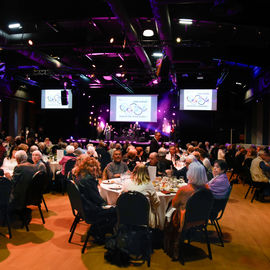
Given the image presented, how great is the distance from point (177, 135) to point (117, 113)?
12.8ft

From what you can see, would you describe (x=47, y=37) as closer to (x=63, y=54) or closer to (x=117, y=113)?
(x=63, y=54)

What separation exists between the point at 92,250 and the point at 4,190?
146cm

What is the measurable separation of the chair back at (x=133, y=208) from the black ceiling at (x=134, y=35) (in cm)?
346

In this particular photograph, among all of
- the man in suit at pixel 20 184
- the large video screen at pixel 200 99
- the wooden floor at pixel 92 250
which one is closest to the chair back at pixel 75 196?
the wooden floor at pixel 92 250

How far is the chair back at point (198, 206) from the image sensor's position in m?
3.04

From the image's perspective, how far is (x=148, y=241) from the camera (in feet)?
10.1

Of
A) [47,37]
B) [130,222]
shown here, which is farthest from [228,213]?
[47,37]

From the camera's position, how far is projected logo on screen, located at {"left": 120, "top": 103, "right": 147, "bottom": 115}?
15.4m

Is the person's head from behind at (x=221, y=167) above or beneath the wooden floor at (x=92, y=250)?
above

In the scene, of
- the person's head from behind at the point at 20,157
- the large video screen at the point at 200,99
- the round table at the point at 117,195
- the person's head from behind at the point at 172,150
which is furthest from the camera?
the large video screen at the point at 200,99

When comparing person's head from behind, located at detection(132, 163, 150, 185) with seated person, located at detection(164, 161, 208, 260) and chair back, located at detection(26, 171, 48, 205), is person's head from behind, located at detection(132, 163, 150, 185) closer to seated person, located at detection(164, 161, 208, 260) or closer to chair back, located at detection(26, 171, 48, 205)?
seated person, located at detection(164, 161, 208, 260)

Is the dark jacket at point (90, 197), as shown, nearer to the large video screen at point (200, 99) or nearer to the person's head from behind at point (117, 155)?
the person's head from behind at point (117, 155)

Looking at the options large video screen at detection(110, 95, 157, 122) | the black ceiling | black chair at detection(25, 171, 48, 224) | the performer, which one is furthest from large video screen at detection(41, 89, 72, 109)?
black chair at detection(25, 171, 48, 224)

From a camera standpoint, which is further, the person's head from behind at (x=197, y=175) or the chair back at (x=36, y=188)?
the chair back at (x=36, y=188)
